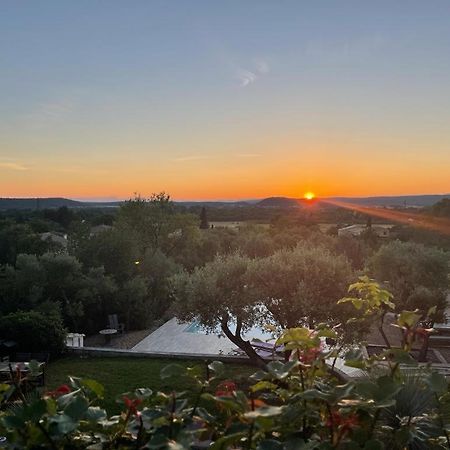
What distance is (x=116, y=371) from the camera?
12289 millimetres

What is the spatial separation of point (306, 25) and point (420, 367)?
753 centimetres

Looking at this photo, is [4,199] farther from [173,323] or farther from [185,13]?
[185,13]

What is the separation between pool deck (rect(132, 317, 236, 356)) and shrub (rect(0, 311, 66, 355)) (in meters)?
2.74

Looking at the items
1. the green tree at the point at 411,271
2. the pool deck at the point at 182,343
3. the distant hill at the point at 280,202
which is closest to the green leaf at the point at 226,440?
the pool deck at the point at 182,343

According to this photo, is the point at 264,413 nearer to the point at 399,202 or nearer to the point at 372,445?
the point at 372,445

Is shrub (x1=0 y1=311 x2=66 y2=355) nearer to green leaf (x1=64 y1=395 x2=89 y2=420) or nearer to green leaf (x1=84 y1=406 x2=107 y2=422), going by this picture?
green leaf (x1=84 y1=406 x2=107 y2=422)

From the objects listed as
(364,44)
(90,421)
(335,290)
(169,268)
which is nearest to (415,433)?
(90,421)

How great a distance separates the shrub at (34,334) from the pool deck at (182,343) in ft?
8.98

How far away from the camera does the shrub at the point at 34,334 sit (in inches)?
548

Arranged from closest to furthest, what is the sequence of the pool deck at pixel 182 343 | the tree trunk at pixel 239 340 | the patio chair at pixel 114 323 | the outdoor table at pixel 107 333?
the tree trunk at pixel 239 340 < the pool deck at pixel 182 343 < the outdoor table at pixel 107 333 < the patio chair at pixel 114 323

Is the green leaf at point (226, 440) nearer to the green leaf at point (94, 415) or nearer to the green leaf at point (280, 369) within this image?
the green leaf at point (280, 369)

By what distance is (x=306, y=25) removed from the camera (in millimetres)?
8125

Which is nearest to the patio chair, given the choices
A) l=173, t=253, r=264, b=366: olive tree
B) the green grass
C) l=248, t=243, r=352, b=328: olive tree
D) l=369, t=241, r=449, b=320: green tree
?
the green grass

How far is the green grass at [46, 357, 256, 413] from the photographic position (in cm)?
1110
